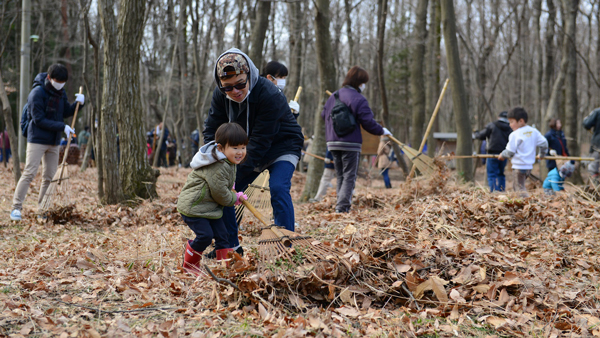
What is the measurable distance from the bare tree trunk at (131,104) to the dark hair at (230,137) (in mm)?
3681

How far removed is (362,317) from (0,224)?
489 centimetres

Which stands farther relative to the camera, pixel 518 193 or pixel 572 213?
pixel 518 193

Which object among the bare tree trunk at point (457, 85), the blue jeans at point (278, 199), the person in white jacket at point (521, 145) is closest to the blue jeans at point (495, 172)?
the bare tree trunk at point (457, 85)

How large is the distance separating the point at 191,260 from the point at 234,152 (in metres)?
0.88

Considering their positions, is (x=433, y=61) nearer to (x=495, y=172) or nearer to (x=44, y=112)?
(x=495, y=172)

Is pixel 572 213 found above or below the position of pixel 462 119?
below

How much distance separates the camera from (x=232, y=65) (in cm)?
350

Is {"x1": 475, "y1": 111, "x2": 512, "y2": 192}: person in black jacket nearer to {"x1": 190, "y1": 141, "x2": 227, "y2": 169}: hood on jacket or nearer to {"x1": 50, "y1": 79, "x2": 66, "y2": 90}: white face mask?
{"x1": 190, "y1": 141, "x2": 227, "y2": 169}: hood on jacket

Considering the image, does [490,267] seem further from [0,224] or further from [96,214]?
[0,224]

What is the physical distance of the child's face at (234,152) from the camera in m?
3.46

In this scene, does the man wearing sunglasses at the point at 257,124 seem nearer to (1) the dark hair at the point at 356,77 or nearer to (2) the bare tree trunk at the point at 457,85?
(1) the dark hair at the point at 356,77

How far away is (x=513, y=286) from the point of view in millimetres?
3148

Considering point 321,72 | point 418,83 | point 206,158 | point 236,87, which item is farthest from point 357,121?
point 418,83

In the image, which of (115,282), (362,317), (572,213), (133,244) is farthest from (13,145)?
(572,213)
